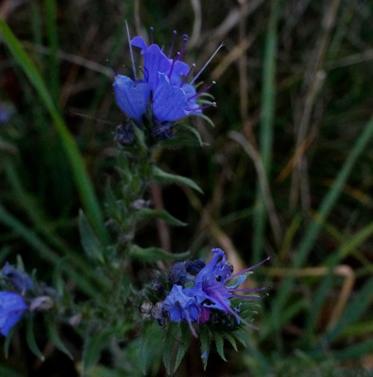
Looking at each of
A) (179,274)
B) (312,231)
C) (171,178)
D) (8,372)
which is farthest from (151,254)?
(312,231)

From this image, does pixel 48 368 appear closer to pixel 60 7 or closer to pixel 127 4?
pixel 127 4

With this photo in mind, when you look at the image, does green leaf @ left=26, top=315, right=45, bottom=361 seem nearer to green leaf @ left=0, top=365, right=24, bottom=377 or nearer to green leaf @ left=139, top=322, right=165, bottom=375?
green leaf @ left=139, top=322, right=165, bottom=375

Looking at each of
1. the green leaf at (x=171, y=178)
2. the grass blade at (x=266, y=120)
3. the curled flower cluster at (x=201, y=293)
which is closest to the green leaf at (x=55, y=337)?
the curled flower cluster at (x=201, y=293)

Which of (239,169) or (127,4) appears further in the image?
(239,169)

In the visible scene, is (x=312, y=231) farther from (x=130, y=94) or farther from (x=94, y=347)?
(x=130, y=94)

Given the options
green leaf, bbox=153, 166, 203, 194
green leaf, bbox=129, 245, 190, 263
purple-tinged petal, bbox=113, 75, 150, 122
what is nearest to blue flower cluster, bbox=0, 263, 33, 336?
green leaf, bbox=129, 245, 190, 263

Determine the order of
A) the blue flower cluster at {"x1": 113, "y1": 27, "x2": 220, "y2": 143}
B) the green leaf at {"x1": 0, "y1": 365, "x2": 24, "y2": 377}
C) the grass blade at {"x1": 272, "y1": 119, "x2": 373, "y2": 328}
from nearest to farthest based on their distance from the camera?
the blue flower cluster at {"x1": 113, "y1": 27, "x2": 220, "y2": 143}, the green leaf at {"x1": 0, "y1": 365, "x2": 24, "y2": 377}, the grass blade at {"x1": 272, "y1": 119, "x2": 373, "y2": 328}

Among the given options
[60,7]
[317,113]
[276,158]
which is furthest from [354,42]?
[60,7]
